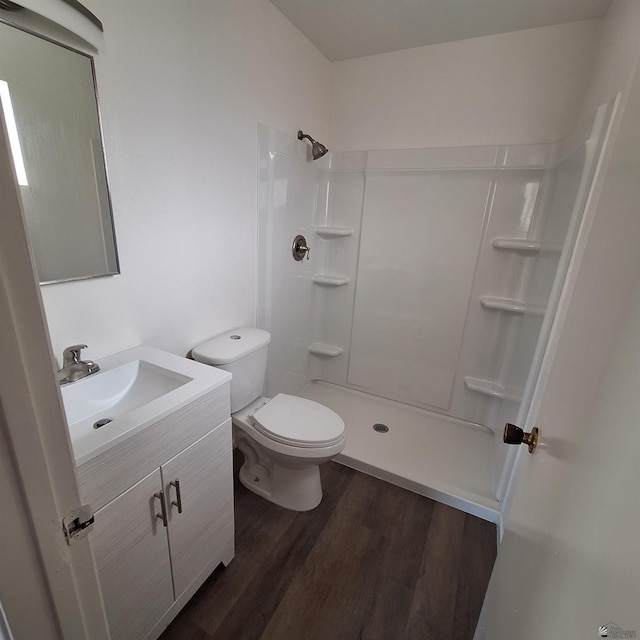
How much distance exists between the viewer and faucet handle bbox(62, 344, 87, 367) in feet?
3.17

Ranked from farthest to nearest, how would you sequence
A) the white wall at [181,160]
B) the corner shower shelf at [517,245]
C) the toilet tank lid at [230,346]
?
the corner shower shelf at [517,245] → the toilet tank lid at [230,346] → the white wall at [181,160]

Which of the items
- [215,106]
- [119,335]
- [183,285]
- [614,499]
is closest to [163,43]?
[215,106]

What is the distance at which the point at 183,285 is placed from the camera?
1.40 meters

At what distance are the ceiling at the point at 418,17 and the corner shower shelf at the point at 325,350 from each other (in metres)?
1.93

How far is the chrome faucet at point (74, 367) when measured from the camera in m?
0.95

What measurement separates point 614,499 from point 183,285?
142cm

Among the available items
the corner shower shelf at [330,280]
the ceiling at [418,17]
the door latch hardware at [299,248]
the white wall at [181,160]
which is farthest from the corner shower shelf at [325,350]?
the ceiling at [418,17]

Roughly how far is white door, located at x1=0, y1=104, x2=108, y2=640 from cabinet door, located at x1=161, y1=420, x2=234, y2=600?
55 centimetres

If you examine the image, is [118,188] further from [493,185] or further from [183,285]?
[493,185]

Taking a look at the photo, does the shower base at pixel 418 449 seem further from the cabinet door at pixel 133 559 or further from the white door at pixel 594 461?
the cabinet door at pixel 133 559

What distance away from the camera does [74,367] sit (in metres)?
0.96

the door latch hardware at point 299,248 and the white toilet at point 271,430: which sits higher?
the door latch hardware at point 299,248

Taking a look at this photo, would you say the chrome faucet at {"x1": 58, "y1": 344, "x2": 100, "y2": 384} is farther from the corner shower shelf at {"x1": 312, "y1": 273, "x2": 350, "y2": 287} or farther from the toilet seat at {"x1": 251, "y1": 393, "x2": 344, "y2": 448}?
the corner shower shelf at {"x1": 312, "y1": 273, "x2": 350, "y2": 287}

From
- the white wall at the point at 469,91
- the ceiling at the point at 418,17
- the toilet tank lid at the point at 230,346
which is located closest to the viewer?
the toilet tank lid at the point at 230,346
